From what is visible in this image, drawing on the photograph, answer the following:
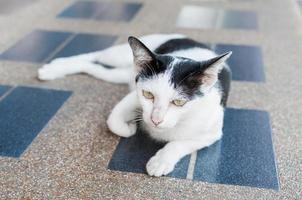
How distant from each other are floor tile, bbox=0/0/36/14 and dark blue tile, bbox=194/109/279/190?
199cm

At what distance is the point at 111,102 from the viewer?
1728 millimetres

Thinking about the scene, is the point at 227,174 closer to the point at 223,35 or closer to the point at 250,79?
the point at 250,79

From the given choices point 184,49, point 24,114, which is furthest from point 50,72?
point 184,49

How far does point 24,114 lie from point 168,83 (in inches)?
30.8

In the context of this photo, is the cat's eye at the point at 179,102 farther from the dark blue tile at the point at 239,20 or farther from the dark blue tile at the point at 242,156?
the dark blue tile at the point at 239,20

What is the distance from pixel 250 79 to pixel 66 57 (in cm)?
101

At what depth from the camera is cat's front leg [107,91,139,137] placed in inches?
56.8

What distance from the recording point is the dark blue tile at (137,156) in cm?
133

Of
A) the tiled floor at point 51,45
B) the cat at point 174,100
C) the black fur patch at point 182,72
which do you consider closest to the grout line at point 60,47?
the tiled floor at point 51,45

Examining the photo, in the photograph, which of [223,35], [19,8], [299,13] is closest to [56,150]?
[223,35]

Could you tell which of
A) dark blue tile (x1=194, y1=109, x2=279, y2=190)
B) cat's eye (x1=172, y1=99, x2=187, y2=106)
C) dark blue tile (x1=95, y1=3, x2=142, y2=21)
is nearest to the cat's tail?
dark blue tile (x1=194, y1=109, x2=279, y2=190)

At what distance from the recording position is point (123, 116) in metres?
1.46

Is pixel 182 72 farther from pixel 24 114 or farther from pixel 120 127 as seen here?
pixel 24 114

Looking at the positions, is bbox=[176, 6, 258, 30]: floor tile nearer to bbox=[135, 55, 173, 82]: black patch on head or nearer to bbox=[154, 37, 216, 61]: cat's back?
bbox=[154, 37, 216, 61]: cat's back
